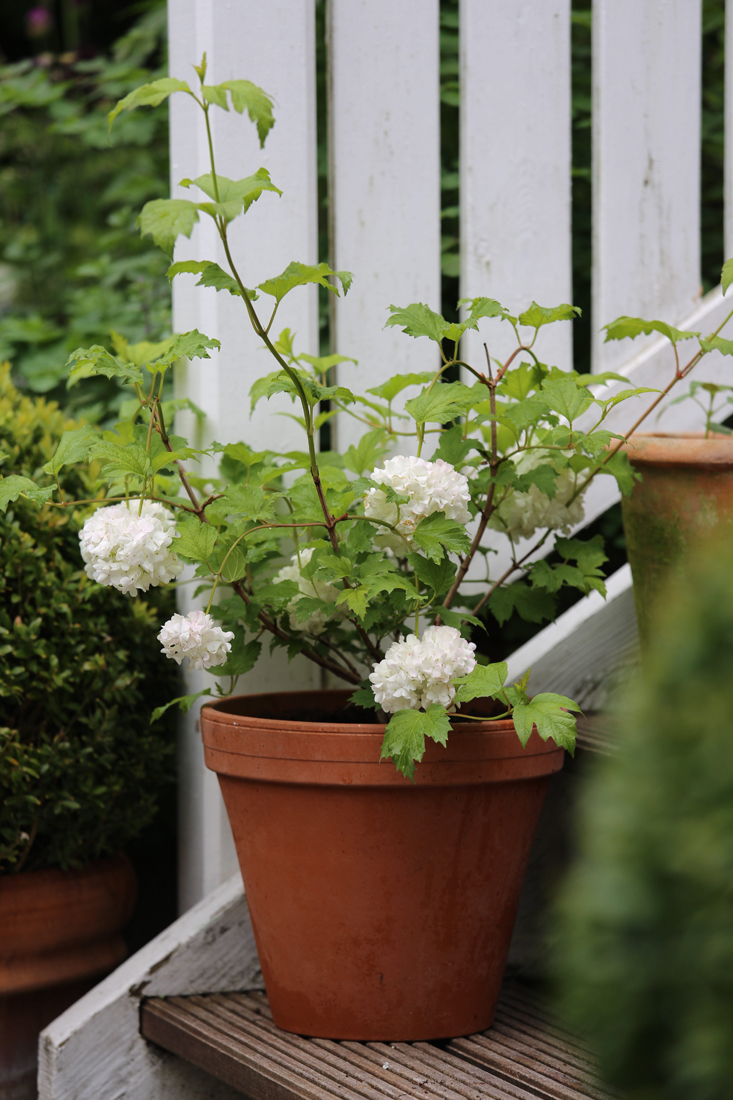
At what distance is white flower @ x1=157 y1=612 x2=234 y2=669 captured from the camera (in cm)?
113

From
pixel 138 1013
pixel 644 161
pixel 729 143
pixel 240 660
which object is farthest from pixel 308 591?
pixel 729 143

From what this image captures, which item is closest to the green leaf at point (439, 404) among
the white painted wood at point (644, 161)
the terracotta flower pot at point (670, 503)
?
the terracotta flower pot at point (670, 503)

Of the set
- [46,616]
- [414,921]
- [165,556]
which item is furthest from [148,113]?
[414,921]

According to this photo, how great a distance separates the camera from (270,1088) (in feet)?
3.84

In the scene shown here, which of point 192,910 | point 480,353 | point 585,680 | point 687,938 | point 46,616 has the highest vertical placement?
point 480,353

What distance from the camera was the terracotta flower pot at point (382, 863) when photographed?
3.88ft

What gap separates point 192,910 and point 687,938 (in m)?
1.21

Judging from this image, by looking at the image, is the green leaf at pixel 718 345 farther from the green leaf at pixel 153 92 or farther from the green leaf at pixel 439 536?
A: the green leaf at pixel 153 92

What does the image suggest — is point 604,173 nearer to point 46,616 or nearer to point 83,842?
point 46,616

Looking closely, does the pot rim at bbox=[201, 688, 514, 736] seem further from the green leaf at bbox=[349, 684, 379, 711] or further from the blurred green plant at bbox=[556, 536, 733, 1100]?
the blurred green plant at bbox=[556, 536, 733, 1100]

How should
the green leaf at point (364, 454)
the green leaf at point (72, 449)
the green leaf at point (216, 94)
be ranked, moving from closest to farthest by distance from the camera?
the green leaf at point (216, 94) < the green leaf at point (72, 449) < the green leaf at point (364, 454)

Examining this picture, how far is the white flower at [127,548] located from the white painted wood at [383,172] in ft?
1.89

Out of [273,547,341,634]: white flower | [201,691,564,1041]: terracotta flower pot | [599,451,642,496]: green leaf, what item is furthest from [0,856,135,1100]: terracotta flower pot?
[599,451,642,496]: green leaf

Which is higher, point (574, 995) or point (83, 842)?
point (574, 995)
